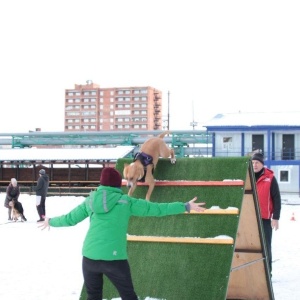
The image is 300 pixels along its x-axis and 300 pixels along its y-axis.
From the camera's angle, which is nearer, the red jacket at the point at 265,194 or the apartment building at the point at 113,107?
the red jacket at the point at 265,194

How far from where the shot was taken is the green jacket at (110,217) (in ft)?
14.4

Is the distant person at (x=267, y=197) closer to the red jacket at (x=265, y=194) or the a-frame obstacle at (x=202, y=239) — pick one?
the red jacket at (x=265, y=194)

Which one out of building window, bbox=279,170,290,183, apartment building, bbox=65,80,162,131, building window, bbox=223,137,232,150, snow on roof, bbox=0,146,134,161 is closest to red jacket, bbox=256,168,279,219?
building window, bbox=279,170,290,183

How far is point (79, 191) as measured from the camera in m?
36.6

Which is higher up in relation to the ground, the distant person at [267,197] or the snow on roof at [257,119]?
the snow on roof at [257,119]

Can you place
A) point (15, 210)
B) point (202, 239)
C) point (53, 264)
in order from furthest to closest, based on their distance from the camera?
point (15, 210)
point (53, 264)
point (202, 239)

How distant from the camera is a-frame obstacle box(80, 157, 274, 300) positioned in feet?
17.6

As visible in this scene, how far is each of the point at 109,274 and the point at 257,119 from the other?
36875 mm

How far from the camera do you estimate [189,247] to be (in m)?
5.54

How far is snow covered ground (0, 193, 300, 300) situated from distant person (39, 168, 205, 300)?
7.94 feet

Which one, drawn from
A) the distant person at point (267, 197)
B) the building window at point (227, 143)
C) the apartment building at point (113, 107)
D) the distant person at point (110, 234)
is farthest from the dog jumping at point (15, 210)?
the apartment building at point (113, 107)

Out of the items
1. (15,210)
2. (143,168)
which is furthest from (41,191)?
(143,168)

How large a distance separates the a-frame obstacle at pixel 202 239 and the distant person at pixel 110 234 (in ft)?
3.31

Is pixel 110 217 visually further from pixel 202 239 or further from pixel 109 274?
pixel 202 239
